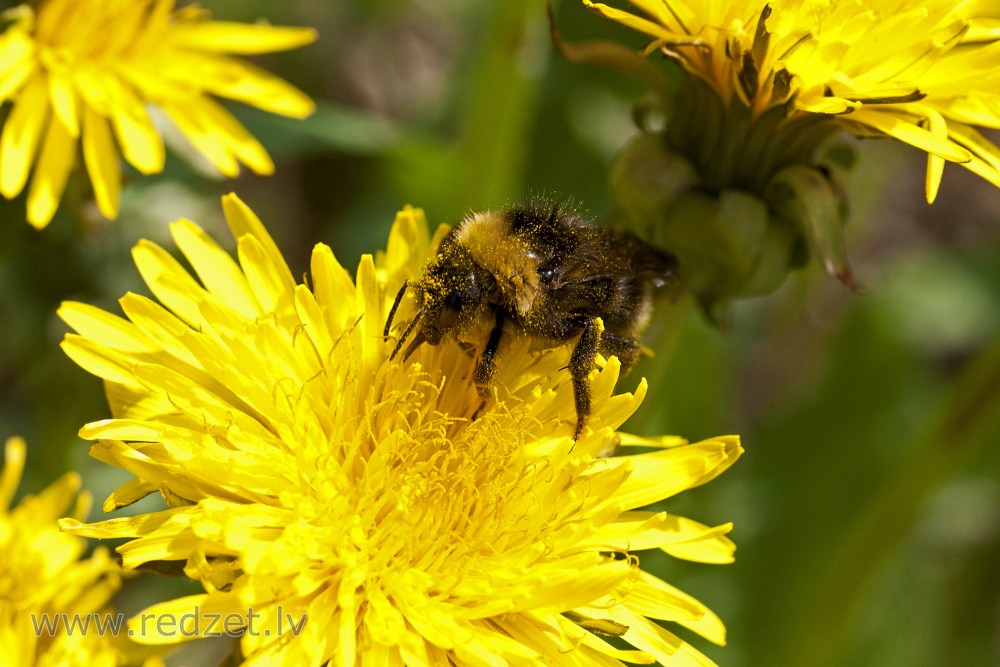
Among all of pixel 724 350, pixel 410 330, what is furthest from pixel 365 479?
pixel 724 350

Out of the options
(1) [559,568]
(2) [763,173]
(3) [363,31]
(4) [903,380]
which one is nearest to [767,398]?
(4) [903,380]

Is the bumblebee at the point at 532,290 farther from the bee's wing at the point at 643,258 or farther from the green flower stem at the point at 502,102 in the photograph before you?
the green flower stem at the point at 502,102

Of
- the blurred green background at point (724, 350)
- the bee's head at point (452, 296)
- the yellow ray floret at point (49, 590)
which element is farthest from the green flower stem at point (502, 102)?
the yellow ray floret at point (49, 590)

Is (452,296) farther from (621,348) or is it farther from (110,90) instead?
(110,90)

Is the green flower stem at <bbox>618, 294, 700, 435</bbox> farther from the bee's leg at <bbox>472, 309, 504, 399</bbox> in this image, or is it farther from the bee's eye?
the bee's eye

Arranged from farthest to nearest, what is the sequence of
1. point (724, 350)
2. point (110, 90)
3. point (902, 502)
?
point (724, 350) → point (902, 502) → point (110, 90)
